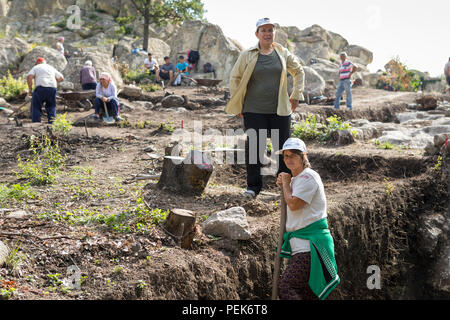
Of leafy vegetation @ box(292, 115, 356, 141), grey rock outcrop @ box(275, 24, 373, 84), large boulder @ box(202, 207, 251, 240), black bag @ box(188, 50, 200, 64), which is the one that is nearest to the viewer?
large boulder @ box(202, 207, 251, 240)

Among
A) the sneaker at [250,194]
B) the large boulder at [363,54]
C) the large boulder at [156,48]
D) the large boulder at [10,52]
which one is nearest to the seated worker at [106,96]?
the sneaker at [250,194]

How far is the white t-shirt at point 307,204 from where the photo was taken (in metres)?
3.14

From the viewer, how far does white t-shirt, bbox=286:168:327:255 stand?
10.3 feet

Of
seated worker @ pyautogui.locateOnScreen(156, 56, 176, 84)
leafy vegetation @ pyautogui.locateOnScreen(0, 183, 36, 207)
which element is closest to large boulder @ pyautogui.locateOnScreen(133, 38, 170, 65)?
seated worker @ pyautogui.locateOnScreen(156, 56, 176, 84)

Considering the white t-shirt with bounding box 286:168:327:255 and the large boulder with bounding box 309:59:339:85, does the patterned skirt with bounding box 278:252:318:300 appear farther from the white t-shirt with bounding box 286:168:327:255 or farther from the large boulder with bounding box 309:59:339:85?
the large boulder with bounding box 309:59:339:85

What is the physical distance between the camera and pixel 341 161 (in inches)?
283

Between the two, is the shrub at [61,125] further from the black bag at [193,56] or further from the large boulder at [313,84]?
the black bag at [193,56]

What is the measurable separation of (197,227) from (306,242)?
1.33 meters

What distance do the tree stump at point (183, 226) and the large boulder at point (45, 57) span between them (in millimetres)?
13538

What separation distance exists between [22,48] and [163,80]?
609 cm

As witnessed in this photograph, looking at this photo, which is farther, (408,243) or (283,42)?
(283,42)

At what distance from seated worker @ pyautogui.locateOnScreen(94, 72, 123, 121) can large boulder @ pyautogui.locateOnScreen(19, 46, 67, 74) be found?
6.57 meters

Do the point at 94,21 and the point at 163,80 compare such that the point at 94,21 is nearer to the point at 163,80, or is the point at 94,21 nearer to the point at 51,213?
the point at 163,80
